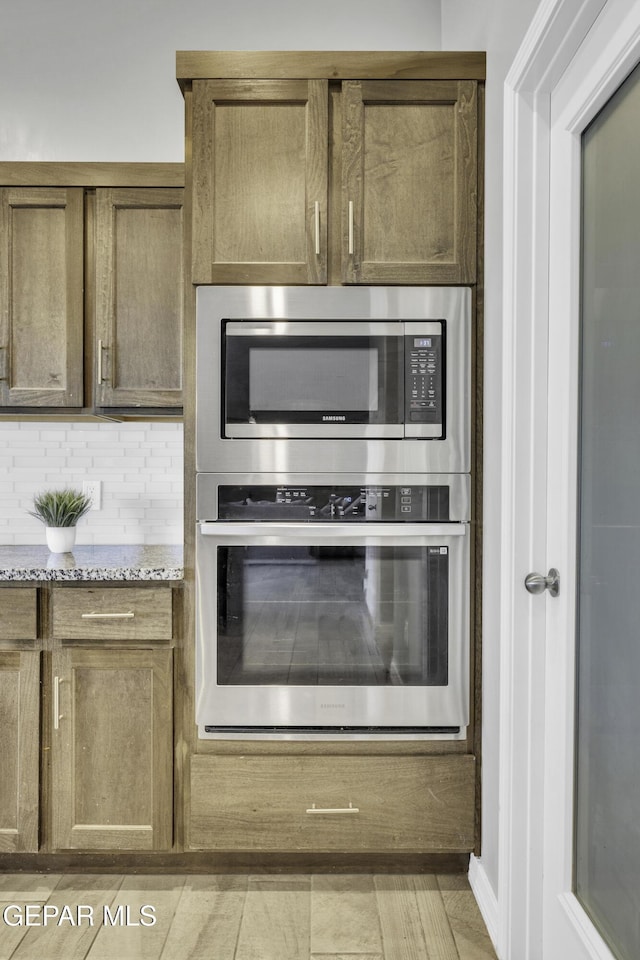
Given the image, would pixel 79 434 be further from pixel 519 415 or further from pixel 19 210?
pixel 519 415

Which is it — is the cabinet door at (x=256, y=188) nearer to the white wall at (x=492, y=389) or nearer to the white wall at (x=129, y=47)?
the white wall at (x=492, y=389)

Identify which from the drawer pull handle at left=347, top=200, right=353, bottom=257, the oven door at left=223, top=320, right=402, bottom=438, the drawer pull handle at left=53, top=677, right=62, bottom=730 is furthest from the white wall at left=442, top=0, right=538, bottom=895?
the drawer pull handle at left=53, top=677, right=62, bottom=730

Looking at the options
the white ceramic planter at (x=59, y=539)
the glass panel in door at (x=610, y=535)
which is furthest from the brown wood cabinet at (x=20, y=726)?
the glass panel in door at (x=610, y=535)

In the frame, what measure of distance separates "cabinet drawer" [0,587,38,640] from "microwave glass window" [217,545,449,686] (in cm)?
55

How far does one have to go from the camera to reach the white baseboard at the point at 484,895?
1.72m

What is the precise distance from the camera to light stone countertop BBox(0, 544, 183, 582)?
198 cm

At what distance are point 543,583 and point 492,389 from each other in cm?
53

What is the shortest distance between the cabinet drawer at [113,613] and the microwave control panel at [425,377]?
884 millimetres

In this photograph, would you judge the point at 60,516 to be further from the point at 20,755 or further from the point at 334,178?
the point at 334,178

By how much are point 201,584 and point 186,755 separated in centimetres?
50

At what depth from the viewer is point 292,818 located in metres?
1.93

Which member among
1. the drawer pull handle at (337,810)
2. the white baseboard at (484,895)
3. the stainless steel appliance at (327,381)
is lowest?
the white baseboard at (484,895)

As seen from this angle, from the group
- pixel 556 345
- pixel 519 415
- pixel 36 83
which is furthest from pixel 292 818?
pixel 36 83

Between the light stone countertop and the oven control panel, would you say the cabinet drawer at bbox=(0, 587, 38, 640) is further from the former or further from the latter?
the oven control panel
